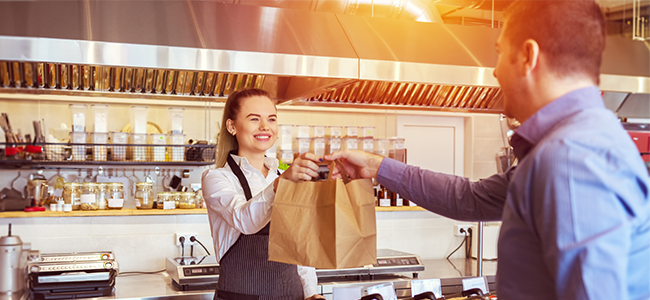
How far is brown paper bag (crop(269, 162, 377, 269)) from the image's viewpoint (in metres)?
1.33

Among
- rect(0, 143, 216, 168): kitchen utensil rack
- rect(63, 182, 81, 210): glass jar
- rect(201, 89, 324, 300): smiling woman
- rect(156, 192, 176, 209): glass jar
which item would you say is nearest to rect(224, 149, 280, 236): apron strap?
rect(201, 89, 324, 300): smiling woman

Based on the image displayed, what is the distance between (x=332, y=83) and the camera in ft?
7.97

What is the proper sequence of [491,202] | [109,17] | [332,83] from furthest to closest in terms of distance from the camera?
[332,83], [109,17], [491,202]

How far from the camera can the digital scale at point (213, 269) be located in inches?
105

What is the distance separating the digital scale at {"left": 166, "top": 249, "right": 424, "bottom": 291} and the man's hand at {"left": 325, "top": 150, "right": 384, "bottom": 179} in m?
1.47

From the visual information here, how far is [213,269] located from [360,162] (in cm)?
159

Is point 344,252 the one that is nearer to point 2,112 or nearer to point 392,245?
point 392,245

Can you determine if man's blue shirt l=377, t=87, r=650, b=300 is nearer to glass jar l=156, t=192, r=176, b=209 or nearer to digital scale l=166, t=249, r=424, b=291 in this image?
digital scale l=166, t=249, r=424, b=291

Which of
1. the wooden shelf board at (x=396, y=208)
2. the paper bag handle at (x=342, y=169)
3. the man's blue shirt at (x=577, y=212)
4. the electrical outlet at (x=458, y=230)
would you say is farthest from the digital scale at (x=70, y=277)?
the electrical outlet at (x=458, y=230)

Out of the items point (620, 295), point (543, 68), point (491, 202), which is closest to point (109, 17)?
point (491, 202)

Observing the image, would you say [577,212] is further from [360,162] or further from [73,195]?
[73,195]

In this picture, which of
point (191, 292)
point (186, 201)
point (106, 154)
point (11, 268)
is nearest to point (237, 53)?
point (191, 292)

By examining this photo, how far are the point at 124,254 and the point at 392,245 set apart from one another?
1.82 m

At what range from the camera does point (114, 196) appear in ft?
12.2
